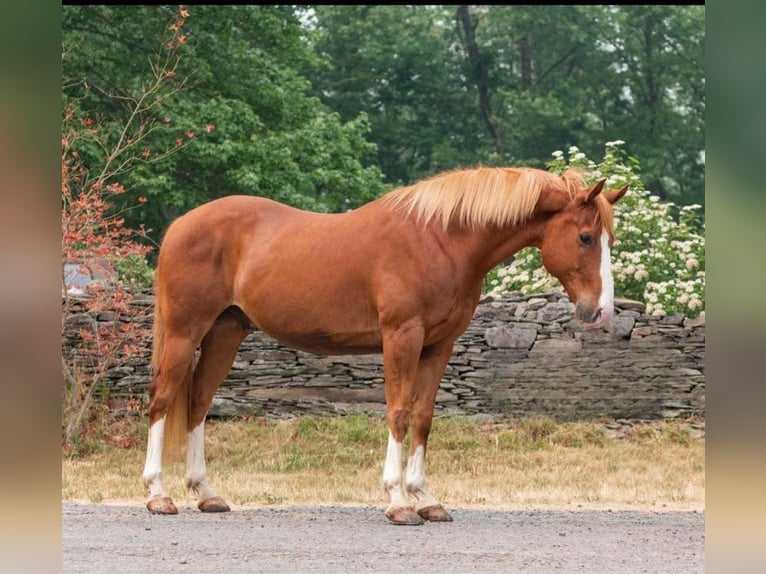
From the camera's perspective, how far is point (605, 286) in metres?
5.69

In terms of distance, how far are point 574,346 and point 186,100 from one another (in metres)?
7.47

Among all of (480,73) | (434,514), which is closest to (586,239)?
(434,514)

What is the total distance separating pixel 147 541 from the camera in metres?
5.29

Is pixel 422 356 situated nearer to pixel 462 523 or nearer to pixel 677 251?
pixel 462 523

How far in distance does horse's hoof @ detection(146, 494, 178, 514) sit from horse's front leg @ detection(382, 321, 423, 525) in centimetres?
139

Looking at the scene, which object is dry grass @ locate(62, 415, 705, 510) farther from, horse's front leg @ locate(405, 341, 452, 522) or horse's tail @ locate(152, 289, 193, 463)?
horse's front leg @ locate(405, 341, 452, 522)

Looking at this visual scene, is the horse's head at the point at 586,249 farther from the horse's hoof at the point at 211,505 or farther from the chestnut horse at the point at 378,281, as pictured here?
the horse's hoof at the point at 211,505

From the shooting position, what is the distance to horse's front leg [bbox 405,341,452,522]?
19.9 feet

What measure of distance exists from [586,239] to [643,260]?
5548 millimetres

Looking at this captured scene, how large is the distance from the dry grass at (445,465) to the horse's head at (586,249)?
1.96 metres

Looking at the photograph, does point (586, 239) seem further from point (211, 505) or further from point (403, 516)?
point (211, 505)

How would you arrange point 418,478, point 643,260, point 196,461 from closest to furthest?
point 418,478
point 196,461
point 643,260

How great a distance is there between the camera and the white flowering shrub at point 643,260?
415 inches

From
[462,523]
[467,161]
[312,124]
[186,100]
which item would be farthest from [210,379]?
[467,161]
